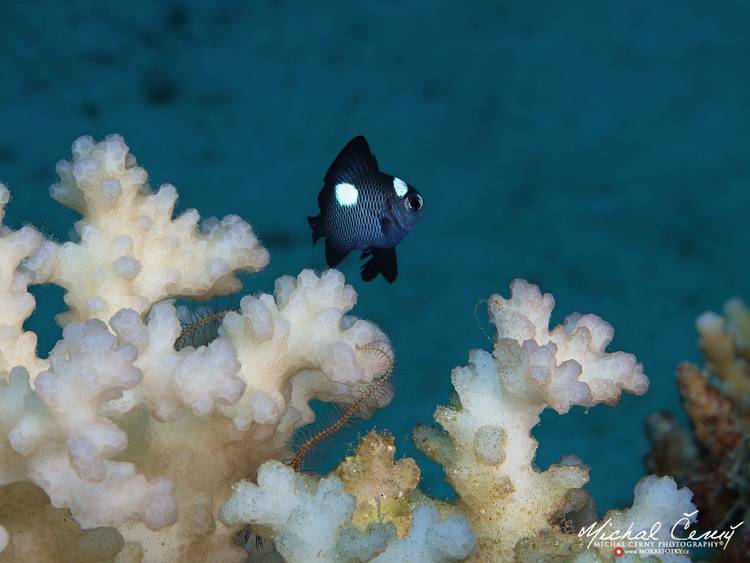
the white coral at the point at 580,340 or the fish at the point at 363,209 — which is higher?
the fish at the point at 363,209

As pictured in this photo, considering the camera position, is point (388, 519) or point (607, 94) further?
point (607, 94)

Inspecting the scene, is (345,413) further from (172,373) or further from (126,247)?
(126,247)

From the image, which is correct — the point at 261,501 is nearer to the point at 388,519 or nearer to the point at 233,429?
the point at 233,429

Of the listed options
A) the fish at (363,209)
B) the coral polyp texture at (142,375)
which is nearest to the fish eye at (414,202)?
the fish at (363,209)

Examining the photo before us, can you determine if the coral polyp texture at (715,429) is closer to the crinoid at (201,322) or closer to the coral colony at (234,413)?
the coral colony at (234,413)

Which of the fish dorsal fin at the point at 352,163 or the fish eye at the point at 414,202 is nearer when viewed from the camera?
the fish dorsal fin at the point at 352,163

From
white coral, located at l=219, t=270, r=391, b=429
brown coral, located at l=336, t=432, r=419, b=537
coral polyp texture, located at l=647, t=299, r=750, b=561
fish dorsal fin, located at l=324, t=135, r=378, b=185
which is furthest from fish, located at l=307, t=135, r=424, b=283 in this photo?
coral polyp texture, located at l=647, t=299, r=750, b=561

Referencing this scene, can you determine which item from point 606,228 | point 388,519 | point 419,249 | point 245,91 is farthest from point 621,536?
point 245,91

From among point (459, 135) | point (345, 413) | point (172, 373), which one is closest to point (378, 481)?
point (345, 413)
